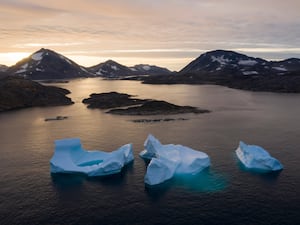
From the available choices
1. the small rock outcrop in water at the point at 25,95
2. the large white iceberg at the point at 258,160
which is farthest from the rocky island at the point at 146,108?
the large white iceberg at the point at 258,160

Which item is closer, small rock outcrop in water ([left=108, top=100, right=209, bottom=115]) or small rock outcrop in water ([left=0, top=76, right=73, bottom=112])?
small rock outcrop in water ([left=108, top=100, right=209, bottom=115])

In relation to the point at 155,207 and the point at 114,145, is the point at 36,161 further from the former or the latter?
the point at 155,207

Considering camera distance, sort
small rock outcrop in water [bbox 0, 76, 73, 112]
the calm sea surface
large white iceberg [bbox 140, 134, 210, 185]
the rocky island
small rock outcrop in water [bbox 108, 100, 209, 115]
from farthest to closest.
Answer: small rock outcrop in water [bbox 0, 76, 73, 112], the rocky island, small rock outcrop in water [bbox 108, 100, 209, 115], large white iceberg [bbox 140, 134, 210, 185], the calm sea surface

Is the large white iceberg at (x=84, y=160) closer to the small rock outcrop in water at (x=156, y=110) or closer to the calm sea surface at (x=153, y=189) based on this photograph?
the calm sea surface at (x=153, y=189)

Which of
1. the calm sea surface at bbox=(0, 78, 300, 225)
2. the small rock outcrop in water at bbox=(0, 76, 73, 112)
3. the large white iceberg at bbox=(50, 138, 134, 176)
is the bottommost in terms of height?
the calm sea surface at bbox=(0, 78, 300, 225)

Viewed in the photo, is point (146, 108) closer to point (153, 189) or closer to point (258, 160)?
point (258, 160)

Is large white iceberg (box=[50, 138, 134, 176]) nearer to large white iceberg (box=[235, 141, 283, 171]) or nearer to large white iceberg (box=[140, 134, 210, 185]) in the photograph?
large white iceberg (box=[140, 134, 210, 185])

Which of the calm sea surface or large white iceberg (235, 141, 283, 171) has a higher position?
large white iceberg (235, 141, 283, 171)

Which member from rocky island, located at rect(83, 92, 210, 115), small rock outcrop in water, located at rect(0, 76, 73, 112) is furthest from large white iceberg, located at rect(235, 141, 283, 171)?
small rock outcrop in water, located at rect(0, 76, 73, 112)
